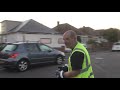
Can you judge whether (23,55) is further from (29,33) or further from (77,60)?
(29,33)

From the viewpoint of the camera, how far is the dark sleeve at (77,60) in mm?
2686

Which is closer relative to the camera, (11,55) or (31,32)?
(11,55)

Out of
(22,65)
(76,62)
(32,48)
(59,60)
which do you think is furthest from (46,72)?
(76,62)

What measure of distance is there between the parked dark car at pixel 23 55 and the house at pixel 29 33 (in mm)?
13724

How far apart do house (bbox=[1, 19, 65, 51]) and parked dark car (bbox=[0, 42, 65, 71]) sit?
13.7 meters

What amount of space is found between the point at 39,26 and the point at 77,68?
92.2 feet

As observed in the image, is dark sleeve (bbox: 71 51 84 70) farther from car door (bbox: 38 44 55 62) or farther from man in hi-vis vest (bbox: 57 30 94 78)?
car door (bbox: 38 44 55 62)

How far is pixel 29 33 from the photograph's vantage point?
2669cm

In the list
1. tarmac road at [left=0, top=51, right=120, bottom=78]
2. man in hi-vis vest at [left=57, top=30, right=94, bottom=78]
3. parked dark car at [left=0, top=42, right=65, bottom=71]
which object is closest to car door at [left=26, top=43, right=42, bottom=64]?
parked dark car at [left=0, top=42, right=65, bottom=71]

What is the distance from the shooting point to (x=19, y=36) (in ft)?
84.2

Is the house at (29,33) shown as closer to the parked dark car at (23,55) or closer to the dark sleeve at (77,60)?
the parked dark car at (23,55)
